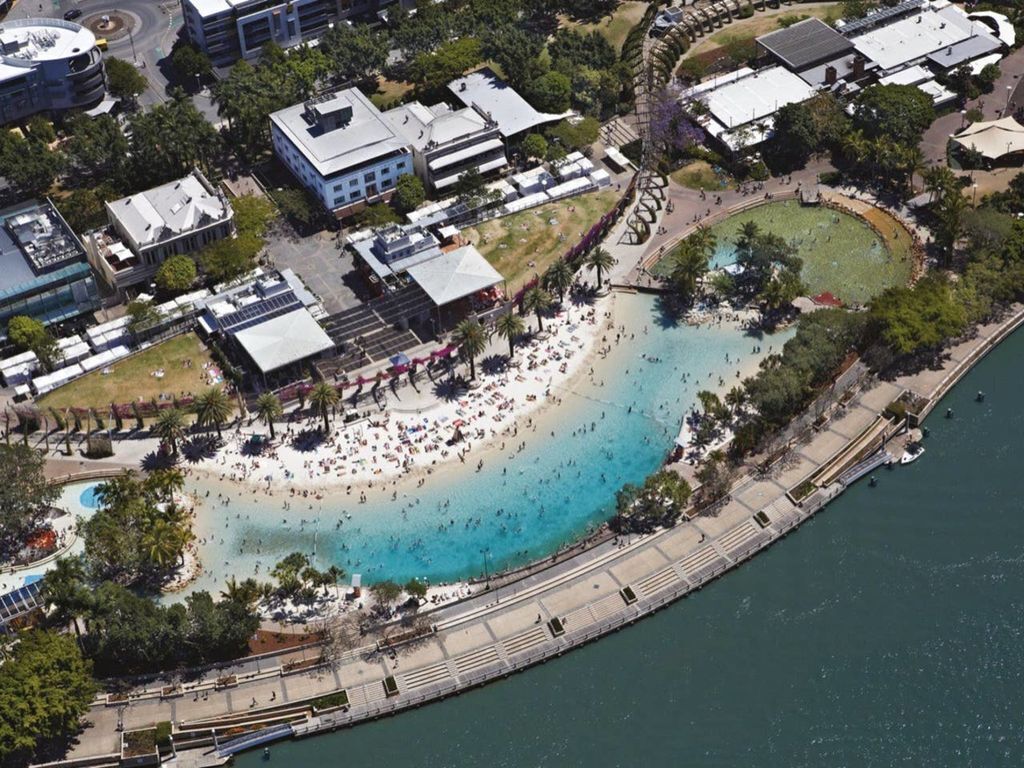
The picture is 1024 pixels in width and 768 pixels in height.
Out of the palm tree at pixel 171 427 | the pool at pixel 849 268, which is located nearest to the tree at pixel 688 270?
the pool at pixel 849 268

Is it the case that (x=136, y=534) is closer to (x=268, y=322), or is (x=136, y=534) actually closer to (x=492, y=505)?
(x=268, y=322)

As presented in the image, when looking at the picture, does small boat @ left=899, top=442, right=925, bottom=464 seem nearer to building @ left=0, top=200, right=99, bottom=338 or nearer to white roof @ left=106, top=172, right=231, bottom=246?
white roof @ left=106, top=172, right=231, bottom=246

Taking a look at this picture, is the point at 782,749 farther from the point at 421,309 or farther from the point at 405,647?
the point at 421,309

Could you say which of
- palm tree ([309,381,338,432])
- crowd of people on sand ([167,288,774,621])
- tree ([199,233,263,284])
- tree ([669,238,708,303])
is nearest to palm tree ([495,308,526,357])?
crowd of people on sand ([167,288,774,621])

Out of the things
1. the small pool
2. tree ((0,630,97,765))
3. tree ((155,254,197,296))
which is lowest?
tree ((0,630,97,765))

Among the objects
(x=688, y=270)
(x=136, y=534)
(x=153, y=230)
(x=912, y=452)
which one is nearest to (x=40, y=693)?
(x=136, y=534)

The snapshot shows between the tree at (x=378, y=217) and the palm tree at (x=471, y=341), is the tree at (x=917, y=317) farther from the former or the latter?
the tree at (x=378, y=217)
